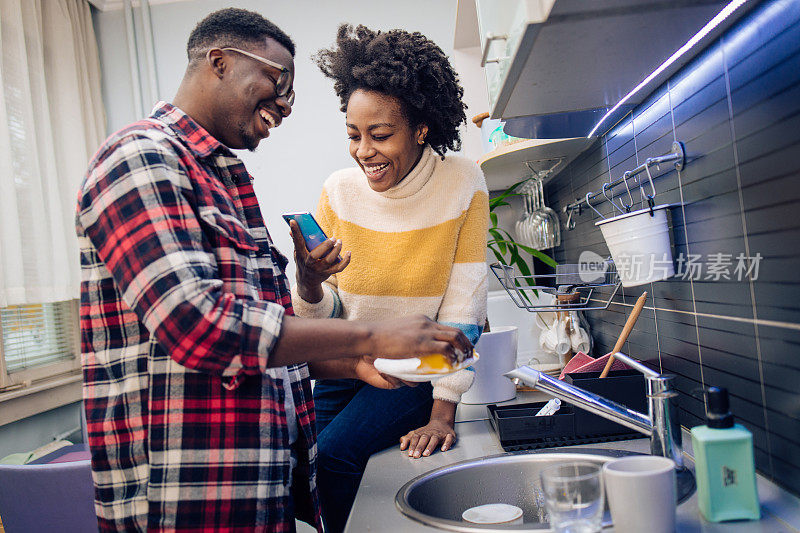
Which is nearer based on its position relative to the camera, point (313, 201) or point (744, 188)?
point (744, 188)

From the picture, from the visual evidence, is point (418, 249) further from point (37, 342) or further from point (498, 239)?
point (37, 342)

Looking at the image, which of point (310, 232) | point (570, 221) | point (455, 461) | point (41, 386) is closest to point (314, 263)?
point (310, 232)

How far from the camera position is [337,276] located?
56.6 inches

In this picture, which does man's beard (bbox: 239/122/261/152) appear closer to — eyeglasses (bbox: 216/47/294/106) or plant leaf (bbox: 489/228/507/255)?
eyeglasses (bbox: 216/47/294/106)

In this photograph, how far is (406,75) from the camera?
132cm

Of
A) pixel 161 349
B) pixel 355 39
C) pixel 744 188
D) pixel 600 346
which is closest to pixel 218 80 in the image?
pixel 161 349

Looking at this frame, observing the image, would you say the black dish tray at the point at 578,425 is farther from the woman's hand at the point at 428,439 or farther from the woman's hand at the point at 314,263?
the woman's hand at the point at 314,263

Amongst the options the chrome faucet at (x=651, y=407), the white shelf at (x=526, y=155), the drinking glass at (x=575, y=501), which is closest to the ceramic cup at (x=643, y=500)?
the drinking glass at (x=575, y=501)

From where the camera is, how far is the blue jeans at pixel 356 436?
1.18 metres

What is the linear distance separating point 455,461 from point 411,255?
49 centimetres

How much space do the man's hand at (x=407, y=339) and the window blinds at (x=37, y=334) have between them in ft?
6.94

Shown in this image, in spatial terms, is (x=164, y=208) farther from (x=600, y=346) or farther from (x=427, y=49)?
(x=600, y=346)

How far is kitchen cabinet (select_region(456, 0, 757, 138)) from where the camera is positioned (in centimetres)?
69

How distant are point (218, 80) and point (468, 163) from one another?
68cm
